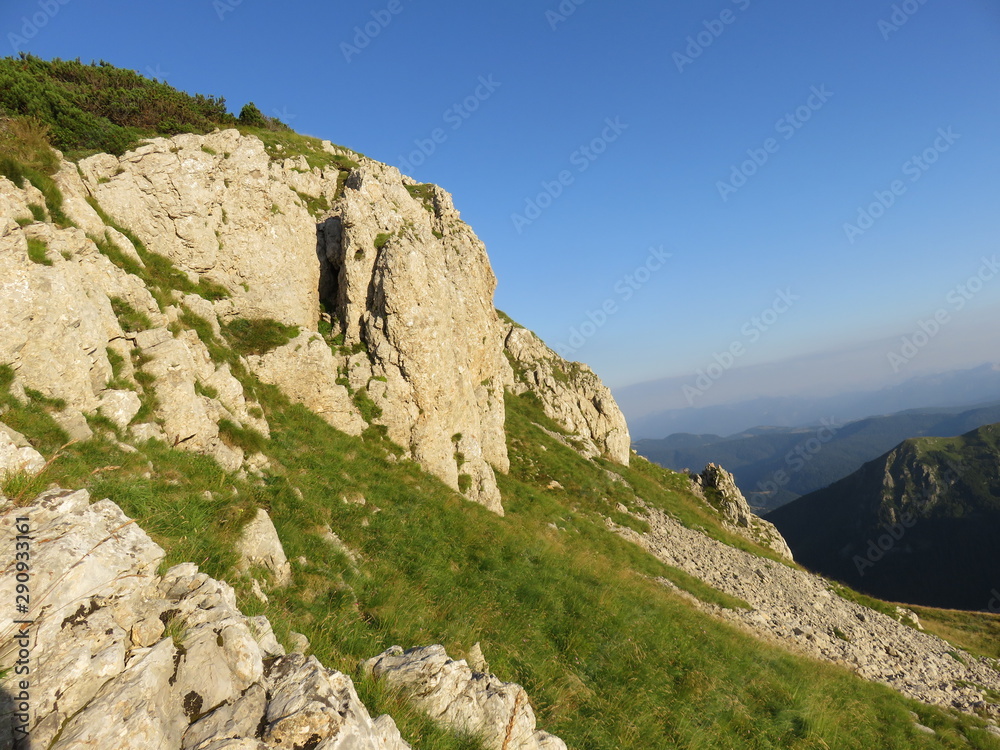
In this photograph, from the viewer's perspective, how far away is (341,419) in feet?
55.7

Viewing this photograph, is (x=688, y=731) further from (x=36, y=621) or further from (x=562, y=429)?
(x=562, y=429)

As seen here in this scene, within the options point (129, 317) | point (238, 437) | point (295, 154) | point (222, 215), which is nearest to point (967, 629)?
point (238, 437)

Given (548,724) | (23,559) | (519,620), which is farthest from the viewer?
(519,620)

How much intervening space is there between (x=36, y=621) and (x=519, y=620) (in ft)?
28.9

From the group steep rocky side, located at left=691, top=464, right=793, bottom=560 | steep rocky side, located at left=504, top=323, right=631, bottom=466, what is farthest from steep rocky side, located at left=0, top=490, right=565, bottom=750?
steep rocky side, located at left=691, top=464, right=793, bottom=560

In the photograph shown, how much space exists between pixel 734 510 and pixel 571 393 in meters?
20.2

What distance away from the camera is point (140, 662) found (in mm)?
4074

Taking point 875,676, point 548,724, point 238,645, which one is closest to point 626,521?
point 875,676

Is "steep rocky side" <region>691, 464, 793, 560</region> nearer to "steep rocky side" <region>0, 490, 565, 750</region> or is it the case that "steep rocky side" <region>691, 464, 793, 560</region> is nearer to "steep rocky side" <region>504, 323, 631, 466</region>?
"steep rocky side" <region>504, 323, 631, 466</region>

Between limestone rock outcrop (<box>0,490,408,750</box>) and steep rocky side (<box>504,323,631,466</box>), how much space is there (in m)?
38.0

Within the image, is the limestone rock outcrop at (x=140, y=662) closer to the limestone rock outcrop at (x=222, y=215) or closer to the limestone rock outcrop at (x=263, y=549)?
the limestone rock outcrop at (x=263, y=549)

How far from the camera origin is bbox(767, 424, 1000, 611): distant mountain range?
408 feet

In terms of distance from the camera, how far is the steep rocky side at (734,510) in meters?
42.3

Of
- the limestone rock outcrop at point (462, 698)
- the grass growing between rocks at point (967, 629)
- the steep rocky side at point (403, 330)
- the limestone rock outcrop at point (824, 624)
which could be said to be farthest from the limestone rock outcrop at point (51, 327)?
the grass growing between rocks at point (967, 629)
